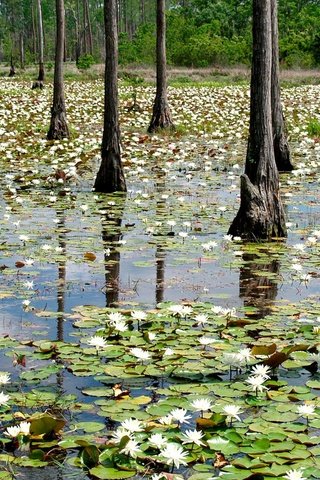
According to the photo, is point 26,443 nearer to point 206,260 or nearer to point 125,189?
point 206,260

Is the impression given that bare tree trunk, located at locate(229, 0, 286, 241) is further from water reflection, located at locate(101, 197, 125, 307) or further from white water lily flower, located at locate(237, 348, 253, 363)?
white water lily flower, located at locate(237, 348, 253, 363)

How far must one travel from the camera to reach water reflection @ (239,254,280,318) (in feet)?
21.3

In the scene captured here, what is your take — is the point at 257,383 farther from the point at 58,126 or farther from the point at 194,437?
the point at 58,126

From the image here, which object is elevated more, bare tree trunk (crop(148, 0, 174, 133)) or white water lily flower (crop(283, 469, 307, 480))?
bare tree trunk (crop(148, 0, 174, 133))

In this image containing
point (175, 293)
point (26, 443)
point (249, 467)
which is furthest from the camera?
point (175, 293)

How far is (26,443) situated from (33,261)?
156 inches

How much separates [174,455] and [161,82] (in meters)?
16.7

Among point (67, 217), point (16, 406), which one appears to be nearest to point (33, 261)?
point (67, 217)

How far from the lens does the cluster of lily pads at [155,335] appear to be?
3.74 m

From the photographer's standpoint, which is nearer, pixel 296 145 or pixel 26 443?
pixel 26 443

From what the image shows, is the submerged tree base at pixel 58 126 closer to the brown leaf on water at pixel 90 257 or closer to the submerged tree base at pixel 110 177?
the submerged tree base at pixel 110 177

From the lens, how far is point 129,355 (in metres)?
5.06

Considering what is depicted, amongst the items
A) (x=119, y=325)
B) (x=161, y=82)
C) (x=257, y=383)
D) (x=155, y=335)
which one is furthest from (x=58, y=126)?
(x=257, y=383)

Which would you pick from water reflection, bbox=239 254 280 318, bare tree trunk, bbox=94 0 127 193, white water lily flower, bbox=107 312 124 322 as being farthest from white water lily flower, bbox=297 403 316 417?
bare tree trunk, bbox=94 0 127 193
